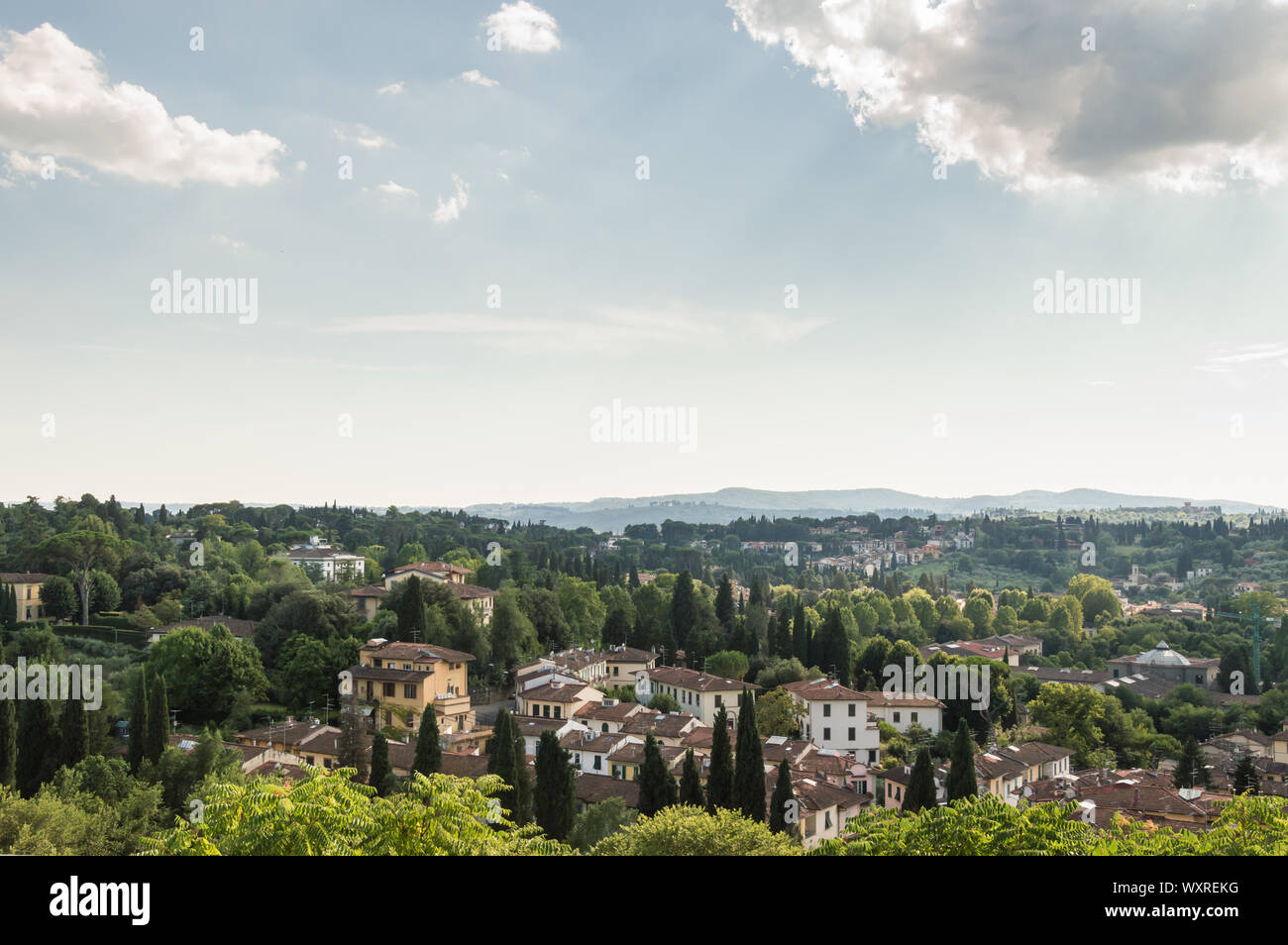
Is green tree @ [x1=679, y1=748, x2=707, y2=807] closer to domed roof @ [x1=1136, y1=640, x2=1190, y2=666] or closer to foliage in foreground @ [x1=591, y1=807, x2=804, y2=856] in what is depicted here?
foliage in foreground @ [x1=591, y1=807, x2=804, y2=856]

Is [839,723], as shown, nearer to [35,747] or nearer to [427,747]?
[427,747]

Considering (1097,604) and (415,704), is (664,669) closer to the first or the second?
(415,704)

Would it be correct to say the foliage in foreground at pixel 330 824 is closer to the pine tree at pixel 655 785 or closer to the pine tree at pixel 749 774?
the pine tree at pixel 655 785

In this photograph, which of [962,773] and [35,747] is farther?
[962,773]

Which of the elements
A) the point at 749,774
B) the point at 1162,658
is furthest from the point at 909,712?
the point at 1162,658

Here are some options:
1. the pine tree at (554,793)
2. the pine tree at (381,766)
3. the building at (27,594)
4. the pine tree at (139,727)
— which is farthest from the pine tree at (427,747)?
the building at (27,594)

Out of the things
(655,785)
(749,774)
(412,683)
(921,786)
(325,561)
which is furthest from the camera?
(325,561)
